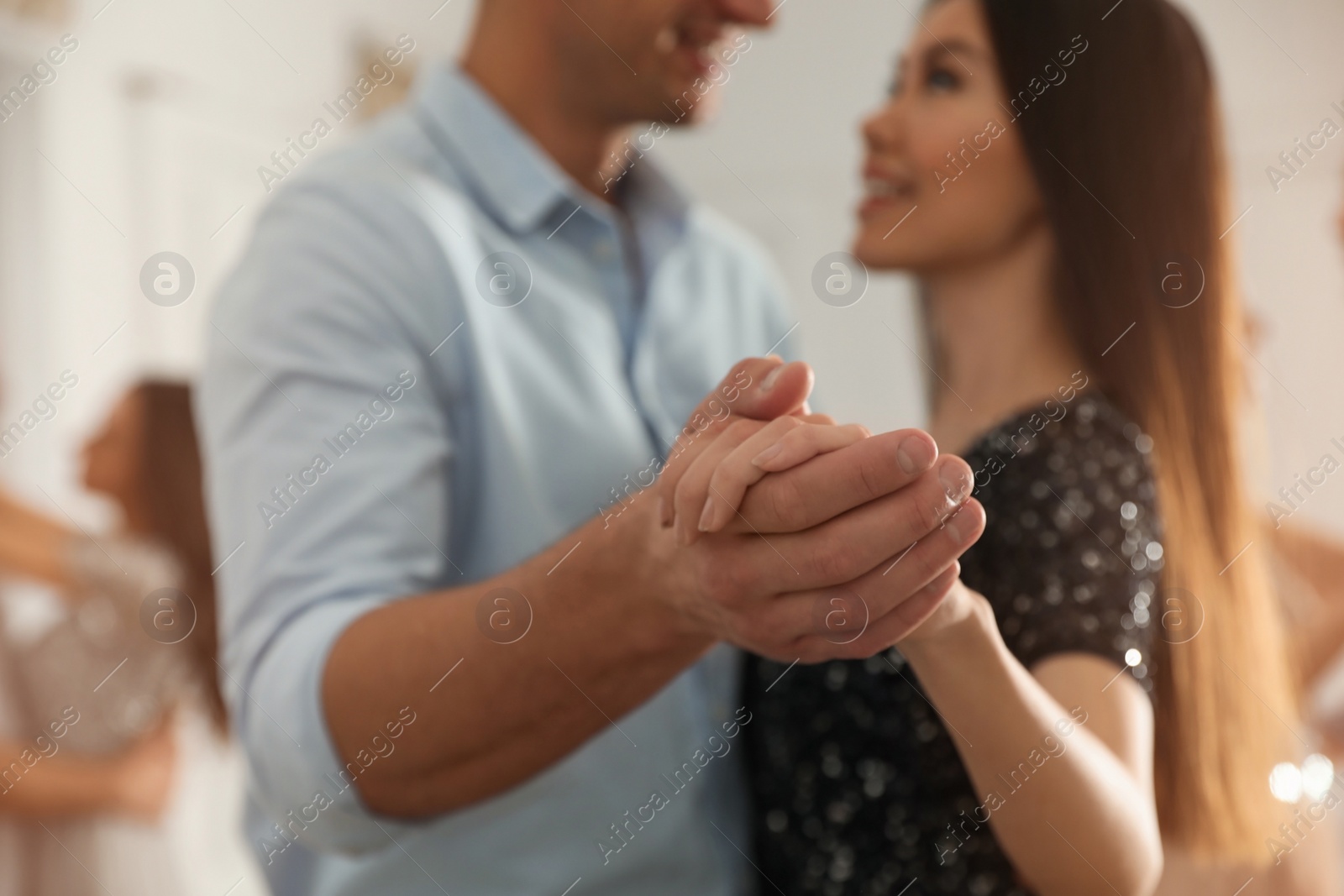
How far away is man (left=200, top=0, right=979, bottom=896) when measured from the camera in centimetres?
25

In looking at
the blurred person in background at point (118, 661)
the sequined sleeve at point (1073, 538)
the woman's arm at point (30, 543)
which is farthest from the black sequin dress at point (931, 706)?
the woman's arm at point (30, 543)

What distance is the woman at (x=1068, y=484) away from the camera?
327 mm

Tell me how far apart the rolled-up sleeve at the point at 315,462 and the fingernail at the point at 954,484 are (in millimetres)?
207

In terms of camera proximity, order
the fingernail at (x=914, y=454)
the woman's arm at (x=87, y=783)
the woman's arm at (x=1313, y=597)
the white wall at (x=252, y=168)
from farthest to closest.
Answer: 1. the woman's arm at (x=87, y=783)
2. the white wall at (x=252, y=168)
3. the woman's arm at (x=1313, y=597)
4. the fingernail at (x=914, y=454)

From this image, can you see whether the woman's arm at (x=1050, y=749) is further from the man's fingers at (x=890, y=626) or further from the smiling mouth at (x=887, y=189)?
the smiling mouth at (x=887, y=189)

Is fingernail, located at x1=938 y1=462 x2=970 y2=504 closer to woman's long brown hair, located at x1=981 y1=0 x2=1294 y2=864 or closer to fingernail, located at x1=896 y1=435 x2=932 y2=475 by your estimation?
fingernail, located at x1=896 y1=435 x2=932 y2=475

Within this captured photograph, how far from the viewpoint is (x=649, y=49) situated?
482mm

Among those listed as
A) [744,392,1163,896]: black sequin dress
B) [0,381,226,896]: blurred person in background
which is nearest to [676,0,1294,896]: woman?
[744,392,1163,896]: black sequin dress

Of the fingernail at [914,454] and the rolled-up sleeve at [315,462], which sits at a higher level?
the rolled-up sleeve at [315,462]

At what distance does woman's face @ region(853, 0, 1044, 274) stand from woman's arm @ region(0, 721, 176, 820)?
0.80 m

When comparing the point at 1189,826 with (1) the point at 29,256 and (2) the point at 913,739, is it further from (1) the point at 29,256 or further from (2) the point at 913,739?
(1) the point at 29,256

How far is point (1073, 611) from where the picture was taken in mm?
329

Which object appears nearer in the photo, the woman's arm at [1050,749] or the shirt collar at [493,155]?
the woman's arm at [1050,749]

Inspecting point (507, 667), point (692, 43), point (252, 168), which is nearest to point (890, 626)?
point (507, 667)
